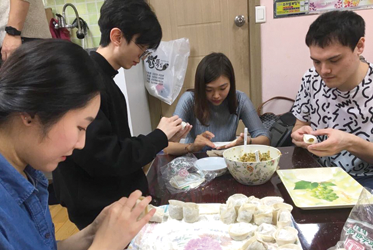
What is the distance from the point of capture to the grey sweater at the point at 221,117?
5.62 feet

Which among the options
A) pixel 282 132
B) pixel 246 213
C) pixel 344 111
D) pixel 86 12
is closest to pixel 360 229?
pixel 246 213

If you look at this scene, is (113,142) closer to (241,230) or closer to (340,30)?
(241,230)

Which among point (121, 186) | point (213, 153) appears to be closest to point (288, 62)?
point (213, 153)

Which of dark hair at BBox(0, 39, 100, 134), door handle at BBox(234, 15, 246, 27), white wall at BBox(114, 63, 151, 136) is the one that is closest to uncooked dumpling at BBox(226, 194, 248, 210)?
dark hair at BBox(0, 39, 100, 134)

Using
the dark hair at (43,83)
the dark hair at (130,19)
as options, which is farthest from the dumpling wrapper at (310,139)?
the dark hair at (43,83)

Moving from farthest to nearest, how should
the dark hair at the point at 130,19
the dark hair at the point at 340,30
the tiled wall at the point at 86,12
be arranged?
the tiled wall at the point at 86,12
the dark hair at the point at 340,30
the dark hair at the point at 130,19

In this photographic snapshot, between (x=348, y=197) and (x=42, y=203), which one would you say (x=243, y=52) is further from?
(x=42, y=203)

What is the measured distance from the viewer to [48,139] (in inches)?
21.6

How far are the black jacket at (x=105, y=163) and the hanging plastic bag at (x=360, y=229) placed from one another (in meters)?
0.61

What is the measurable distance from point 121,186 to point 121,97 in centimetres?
35

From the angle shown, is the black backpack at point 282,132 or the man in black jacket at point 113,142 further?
the black backpack at point 282,132

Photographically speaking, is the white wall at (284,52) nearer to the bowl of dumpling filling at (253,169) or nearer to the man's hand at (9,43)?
the bowl of dumpling filling at (253,169)

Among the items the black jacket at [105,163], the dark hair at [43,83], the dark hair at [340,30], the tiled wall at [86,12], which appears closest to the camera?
the dark hair at [43,83]

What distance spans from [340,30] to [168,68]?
1701 millimetres
